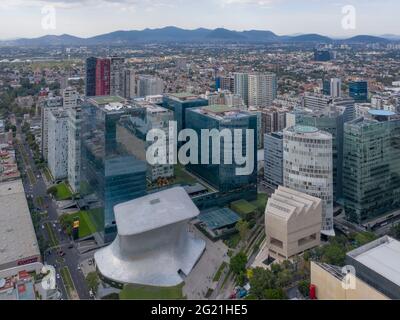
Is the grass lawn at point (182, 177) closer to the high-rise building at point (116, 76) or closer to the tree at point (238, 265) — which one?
the tree at point (238, 265)

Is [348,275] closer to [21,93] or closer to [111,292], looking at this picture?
[111,292]

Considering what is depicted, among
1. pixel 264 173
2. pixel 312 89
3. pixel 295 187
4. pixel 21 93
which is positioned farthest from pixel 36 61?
pixel 295 187

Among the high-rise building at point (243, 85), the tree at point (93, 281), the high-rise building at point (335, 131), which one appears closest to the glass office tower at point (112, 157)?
the tree at point (93, 281)

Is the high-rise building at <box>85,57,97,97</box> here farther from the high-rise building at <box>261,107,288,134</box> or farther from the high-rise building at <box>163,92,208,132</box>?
the high-rise building at <box>261,107,288,134</box>

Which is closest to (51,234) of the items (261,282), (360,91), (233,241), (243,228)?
(233,241)

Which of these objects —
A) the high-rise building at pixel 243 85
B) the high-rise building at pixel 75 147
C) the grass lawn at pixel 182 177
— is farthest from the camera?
the high-rise building at pixel 243 85
